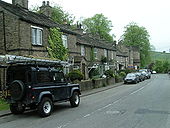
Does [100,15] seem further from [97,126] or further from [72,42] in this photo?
[97,126]

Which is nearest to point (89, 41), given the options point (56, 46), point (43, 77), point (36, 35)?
point (56, 46)

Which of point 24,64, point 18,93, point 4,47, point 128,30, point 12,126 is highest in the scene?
point 128,30

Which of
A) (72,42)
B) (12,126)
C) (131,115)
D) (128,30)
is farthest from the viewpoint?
(128,30)

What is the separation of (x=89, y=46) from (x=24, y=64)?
25.0 metres

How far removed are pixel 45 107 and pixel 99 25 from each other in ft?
203

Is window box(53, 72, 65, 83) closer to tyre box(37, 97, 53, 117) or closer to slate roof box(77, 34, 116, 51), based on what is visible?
tyre box(37, 97, 53, 117)

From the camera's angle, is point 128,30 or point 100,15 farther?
point 128,30

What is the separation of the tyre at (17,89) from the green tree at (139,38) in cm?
7107

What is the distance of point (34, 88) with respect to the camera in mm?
9883

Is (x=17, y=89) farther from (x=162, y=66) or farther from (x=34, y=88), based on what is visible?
(x=162, y=66)

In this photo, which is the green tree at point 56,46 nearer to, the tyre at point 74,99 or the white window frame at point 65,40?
the white window frame at point 65,40

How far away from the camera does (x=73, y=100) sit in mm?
12648

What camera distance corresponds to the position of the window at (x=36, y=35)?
20452 mm

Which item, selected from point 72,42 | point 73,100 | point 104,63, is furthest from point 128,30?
point 73,100
